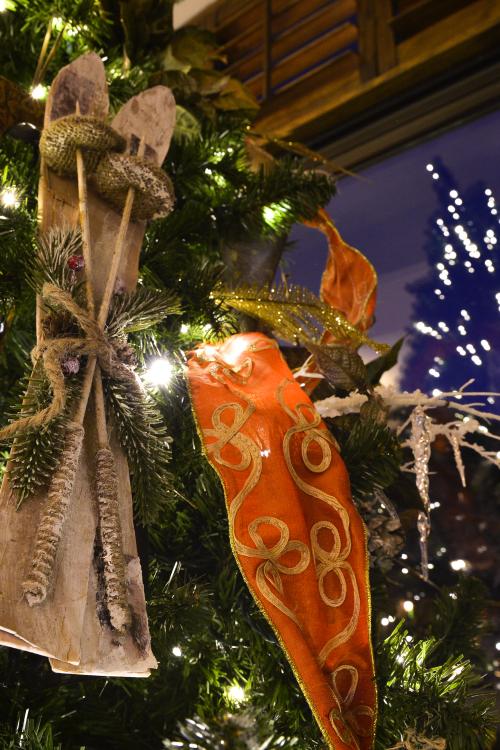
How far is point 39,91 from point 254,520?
510 mm

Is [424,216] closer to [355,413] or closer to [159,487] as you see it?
[355,413]

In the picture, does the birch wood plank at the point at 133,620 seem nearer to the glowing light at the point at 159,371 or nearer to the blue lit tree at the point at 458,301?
the glowing light at the point at 159,371

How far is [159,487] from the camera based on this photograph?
0.49m

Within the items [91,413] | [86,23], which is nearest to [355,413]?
[91,413]

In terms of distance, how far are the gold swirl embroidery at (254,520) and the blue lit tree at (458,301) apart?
1.85 feet

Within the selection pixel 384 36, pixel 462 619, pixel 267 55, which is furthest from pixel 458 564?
pixel 267 55

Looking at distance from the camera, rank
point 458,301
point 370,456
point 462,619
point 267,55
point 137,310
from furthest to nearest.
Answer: point 267,55 → point 458,301 → point 462,619 → point 370,456 → point 137,310

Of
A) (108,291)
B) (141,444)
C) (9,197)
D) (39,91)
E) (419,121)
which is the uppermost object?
(419,121)

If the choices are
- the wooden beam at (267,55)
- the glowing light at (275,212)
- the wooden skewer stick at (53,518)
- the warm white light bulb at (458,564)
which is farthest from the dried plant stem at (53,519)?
the wooden beam at (267,55)

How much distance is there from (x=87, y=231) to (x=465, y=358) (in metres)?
0.70

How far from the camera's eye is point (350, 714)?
490 millimetres

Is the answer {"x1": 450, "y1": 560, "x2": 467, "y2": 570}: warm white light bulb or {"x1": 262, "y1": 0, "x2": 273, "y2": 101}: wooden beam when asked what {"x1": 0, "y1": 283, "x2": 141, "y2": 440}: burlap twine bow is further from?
{"x1": 262, "y1": 0, "x2": 273, "y2": 101}: wooden beam

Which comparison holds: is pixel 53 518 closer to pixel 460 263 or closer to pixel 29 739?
pixel 29 739

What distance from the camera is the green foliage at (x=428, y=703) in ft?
1.71
